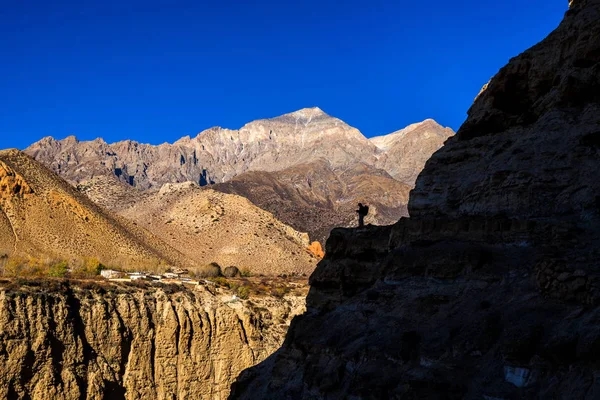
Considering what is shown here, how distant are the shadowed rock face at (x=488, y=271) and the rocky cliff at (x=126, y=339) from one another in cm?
1939

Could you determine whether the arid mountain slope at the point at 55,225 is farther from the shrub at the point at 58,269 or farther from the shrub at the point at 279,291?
the shrub at the point at 279,291

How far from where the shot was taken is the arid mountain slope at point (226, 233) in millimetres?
79750

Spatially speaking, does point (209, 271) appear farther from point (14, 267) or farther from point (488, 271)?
point (488, 271)

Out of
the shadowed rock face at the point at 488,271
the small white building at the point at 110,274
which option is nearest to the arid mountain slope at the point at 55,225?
the small white building at the point at 110,274

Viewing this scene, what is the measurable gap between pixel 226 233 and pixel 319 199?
9864cm

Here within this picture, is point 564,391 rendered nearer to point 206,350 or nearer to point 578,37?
point 578,37

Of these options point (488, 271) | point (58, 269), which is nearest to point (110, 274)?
point (58, 269)

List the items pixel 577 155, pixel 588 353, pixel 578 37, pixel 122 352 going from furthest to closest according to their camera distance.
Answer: pixel 122 352, pixel 578 37, pixel 577 155, pixel 588 353

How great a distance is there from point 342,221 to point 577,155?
117 m

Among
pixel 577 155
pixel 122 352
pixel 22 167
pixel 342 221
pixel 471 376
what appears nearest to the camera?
pixel 471 376

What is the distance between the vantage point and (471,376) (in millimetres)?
13266

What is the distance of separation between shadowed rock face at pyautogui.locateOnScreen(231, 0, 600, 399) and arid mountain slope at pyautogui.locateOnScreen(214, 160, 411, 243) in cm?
9828

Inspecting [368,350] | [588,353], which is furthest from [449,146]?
[588,353]

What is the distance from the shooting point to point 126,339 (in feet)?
146
